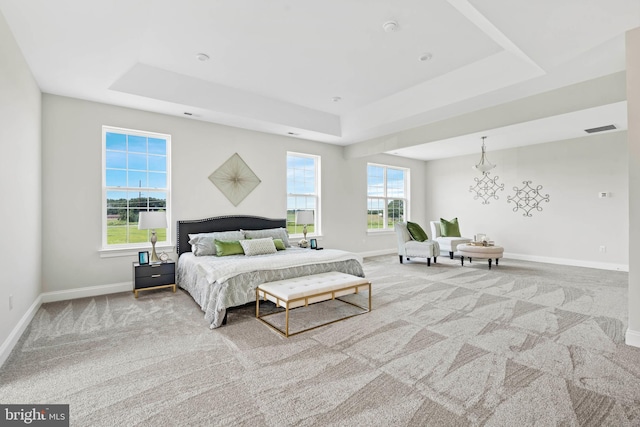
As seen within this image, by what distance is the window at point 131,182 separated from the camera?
4613mm

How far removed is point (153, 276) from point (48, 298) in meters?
1.26

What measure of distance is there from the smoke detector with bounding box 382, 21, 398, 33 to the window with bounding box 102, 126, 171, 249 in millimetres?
3707

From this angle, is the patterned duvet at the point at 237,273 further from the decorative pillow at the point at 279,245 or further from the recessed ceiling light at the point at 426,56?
the recessed ceiling light at the point at 426,56

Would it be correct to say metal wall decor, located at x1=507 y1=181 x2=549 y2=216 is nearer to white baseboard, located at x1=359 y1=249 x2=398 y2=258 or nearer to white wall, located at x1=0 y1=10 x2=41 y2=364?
white baseboard, located at x1=359 y1=249 x2=398 y2=258

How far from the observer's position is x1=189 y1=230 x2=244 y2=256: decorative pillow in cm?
461

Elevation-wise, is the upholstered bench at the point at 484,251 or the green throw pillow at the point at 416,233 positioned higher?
the green throw pillow at the point at 416,233

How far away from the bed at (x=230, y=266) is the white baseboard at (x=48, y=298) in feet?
2.78

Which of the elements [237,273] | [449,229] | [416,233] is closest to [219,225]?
[237,273]

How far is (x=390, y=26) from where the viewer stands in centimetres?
306

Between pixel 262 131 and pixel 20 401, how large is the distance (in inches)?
191

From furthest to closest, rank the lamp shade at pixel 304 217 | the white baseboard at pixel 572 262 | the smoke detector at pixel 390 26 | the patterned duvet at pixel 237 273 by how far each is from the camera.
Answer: the white baseboard at pixel 572 262
the lamp shade at pixel 304 217
the patterned duvet at pixel 237 273
the smoke detector at pixel 390 26

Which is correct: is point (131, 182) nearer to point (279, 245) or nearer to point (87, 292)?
point (87, 292)

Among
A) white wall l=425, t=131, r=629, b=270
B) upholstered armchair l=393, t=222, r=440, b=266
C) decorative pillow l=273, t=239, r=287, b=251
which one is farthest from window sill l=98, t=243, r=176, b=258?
white wall l=425, t=131, r=629, b=270

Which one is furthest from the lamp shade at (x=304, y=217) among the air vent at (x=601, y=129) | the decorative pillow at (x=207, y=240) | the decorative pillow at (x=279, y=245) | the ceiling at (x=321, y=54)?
the air vent at (x=601, y=129)
